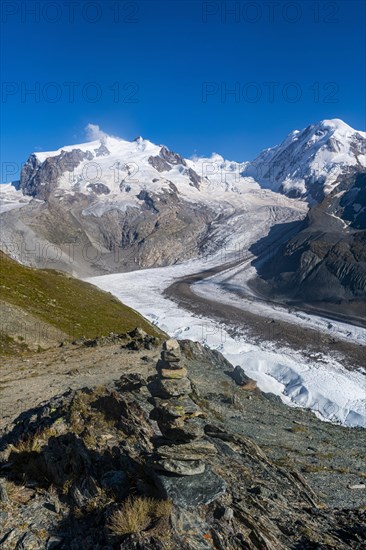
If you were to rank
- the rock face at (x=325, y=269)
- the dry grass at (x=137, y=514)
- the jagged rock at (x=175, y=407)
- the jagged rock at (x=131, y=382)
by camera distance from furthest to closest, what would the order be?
the rock face at (x=325, y=269) < the jagged rock at (x=131, y=382) < the jagged rock at (x=175, y=407) < the dry grass at (x=137, y=514)

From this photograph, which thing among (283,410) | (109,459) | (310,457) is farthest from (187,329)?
(109,459)

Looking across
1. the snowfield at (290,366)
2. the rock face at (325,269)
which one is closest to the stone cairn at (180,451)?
the snowfield at (290,366)

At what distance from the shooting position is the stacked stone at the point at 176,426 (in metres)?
9.10

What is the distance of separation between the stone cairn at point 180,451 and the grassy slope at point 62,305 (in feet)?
80.0

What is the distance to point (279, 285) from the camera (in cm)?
13250

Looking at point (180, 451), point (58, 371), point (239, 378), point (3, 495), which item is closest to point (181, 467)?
point (180, 451)

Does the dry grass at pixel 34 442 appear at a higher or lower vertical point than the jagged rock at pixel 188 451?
lower

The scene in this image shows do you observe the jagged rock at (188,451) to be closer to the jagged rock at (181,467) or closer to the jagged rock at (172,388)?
the jagged rock at (181,467)

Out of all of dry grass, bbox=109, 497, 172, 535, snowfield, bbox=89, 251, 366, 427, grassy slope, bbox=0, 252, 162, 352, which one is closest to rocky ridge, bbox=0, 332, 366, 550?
dry grass, bbox=109, 497, 172, 535

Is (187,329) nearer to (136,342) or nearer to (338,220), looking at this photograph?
(136,342)

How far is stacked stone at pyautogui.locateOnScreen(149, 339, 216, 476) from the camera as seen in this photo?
9.10 m

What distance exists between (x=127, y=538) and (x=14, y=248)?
645 ft

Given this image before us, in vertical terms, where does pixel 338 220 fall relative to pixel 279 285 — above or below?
above

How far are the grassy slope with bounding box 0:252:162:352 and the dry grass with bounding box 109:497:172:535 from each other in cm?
2872
